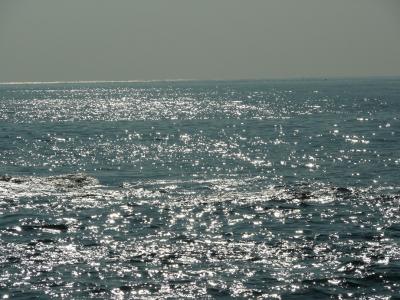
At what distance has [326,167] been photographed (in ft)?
210

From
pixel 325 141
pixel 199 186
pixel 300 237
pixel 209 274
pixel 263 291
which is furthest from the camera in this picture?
pixel 325 141

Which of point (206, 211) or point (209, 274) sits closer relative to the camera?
point (209, 274)

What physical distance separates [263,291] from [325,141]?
64.0 metres

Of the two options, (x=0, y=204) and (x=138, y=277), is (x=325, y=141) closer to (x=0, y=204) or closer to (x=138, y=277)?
(x=0, y=204)

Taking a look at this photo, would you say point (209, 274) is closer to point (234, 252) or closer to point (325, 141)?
point (234, 252)

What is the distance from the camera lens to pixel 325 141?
293 feet

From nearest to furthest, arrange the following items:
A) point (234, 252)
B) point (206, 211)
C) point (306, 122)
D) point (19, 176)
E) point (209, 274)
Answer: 1. point (209, 274)
2. point (234, 252)
3. point (206, 211)
4. point (19, 176)
5. point (306, 122)

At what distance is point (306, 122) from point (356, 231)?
90.0 metres

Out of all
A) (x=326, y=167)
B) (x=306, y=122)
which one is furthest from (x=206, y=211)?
(x=306, y=122)

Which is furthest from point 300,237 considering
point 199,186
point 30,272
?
point 199,186

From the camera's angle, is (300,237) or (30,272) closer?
(30,272)

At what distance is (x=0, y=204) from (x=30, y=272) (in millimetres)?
16888

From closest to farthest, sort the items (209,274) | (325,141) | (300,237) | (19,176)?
(209,274) < (300,237) < (19,176) < (325,141)

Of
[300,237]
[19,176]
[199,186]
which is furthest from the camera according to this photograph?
[19,176]
